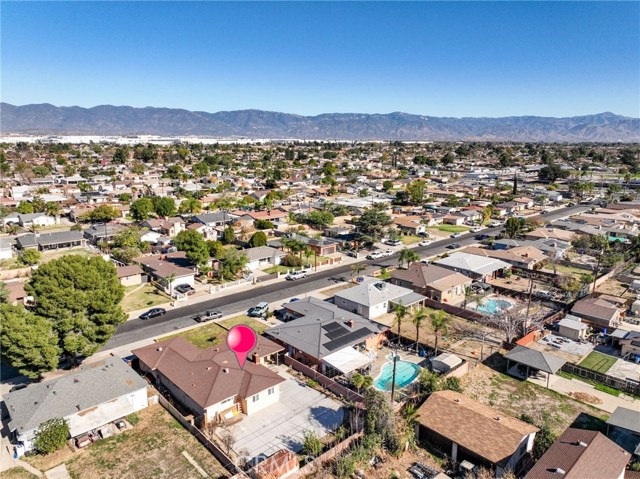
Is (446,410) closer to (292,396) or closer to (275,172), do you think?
(292,396)

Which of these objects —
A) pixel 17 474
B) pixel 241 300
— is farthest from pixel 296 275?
pixel 17 474

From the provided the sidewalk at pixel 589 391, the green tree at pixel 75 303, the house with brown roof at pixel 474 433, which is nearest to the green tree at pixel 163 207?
the green tree at pixel 75 303

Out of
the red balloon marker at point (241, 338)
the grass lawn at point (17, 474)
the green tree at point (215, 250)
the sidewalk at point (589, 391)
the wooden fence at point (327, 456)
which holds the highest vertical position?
the red balloon marker at point (241, 338)

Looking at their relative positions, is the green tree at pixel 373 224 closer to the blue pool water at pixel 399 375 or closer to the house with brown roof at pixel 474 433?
the blue pool water at pixel 399 375

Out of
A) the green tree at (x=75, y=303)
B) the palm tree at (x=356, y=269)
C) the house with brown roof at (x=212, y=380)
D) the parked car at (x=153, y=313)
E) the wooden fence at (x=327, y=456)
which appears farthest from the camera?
the palm tree at (x=356, y=269)

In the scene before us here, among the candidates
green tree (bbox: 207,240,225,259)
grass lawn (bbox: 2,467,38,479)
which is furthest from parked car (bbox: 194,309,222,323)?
grass lawn (bbox: 2,467,38,479)
